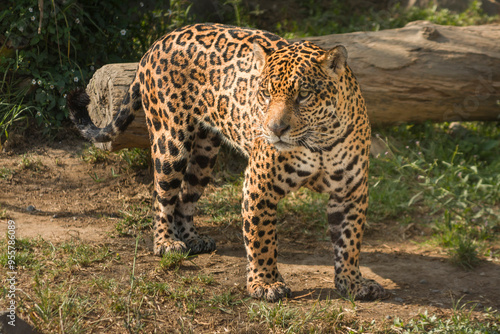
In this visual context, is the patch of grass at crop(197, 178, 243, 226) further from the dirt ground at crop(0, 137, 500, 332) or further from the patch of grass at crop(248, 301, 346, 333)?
the patch of grass at crop(248, 301, 346, 333)

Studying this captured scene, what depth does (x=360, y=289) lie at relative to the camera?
19.0ft

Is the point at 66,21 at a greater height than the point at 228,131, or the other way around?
the point at 66,21

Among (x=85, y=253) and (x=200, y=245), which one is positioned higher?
(x=85, y=253)

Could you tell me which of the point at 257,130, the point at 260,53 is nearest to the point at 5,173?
the point at 257,130

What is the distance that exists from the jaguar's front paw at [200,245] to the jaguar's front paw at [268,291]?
1228mm

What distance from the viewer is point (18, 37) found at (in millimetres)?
8578

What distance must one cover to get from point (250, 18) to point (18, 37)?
15.4ft

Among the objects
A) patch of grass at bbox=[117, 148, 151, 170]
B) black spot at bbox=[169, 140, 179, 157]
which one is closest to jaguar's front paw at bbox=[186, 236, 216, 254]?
black spot at bbox=[169, 140, 179, 157]

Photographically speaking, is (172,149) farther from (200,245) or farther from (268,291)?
(268,291)

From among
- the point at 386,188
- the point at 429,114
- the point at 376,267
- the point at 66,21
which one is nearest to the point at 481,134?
the point at 429,114

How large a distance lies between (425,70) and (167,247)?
4.22m

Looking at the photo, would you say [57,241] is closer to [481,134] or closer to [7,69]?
[7,69]

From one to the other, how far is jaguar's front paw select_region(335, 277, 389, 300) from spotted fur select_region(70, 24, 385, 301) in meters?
0.01

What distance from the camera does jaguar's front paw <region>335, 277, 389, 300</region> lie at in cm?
579
